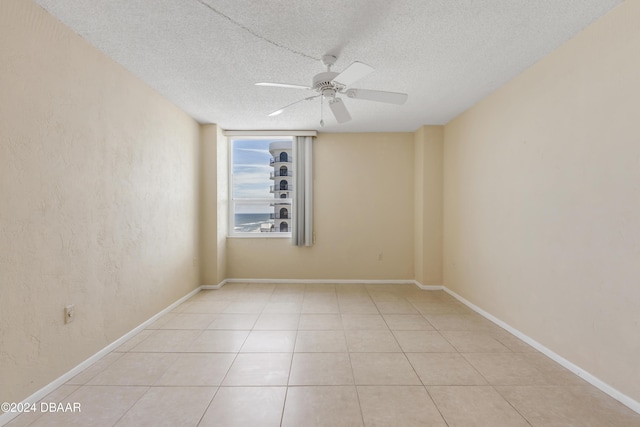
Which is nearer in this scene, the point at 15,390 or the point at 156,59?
the point at 15,390

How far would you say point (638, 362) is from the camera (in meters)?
1.68

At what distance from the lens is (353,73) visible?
1.95 meters

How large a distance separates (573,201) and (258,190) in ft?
13.1

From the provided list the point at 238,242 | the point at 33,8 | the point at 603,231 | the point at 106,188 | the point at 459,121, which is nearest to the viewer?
the point at 33,8

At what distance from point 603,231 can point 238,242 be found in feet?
14.2

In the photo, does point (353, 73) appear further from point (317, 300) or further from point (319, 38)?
point (317, 300)

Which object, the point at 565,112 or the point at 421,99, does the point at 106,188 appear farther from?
the point at 565,112

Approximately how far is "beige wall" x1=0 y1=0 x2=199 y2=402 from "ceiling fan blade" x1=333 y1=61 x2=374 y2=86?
1937mm

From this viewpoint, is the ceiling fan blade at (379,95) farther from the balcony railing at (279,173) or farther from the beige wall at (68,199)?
the balcony railing at (279,173)

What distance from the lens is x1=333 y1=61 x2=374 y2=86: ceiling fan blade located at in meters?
1.85

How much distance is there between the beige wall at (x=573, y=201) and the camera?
5.72 ft

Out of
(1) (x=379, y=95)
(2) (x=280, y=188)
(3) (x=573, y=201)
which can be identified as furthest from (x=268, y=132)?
(3) (x=573, y=201)

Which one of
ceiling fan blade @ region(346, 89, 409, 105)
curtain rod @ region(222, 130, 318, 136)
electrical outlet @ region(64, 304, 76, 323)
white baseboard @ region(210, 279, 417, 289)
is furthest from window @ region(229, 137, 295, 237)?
electrical outlet @ region(64, 304, 76, 323)

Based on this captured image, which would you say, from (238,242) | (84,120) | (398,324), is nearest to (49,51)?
(84,120)
